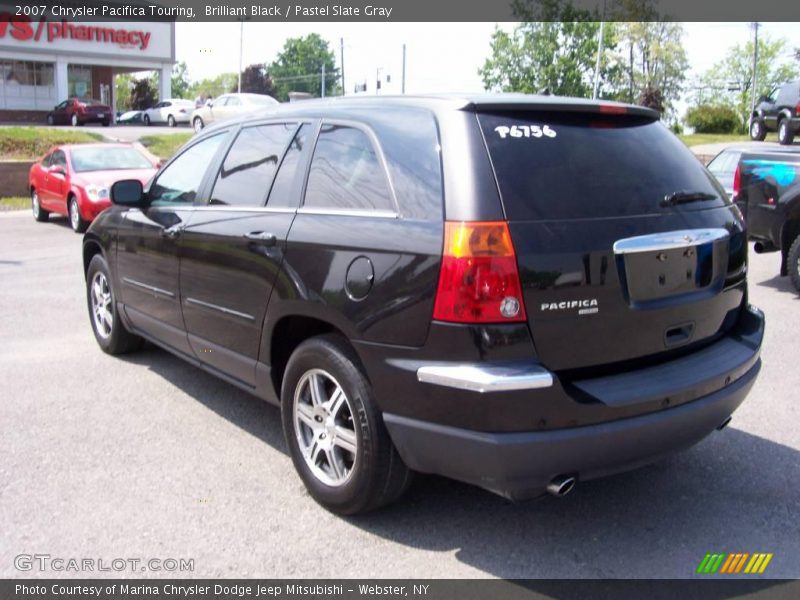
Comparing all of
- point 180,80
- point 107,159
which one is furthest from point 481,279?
point 180,80

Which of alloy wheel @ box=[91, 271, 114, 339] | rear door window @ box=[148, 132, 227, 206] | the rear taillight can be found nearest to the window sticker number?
the rear taillight

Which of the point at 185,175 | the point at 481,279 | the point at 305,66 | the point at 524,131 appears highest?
the point at 305,66

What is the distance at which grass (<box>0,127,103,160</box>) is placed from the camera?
931 inches

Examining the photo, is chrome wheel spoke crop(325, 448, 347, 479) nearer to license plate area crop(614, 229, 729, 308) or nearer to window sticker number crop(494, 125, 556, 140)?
license plate area crop(614, 229, 729, 308)

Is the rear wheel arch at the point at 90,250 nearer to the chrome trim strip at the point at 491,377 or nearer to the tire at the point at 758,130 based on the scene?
the chrome trim strip at the point at 491,377

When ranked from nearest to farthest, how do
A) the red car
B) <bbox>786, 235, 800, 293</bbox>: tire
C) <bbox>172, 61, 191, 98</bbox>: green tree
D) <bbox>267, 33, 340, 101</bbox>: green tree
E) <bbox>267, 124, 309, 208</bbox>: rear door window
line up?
<bbox>267, 124, 309, 208</bbox>: rear door window → <bbox>786, 235, 800, 293</bbox>: tire → the red car → <bbox>267, 33, 340, 101</bbox>: green tree → <bbox>172, 61, 191, 98</bbox>: green tree

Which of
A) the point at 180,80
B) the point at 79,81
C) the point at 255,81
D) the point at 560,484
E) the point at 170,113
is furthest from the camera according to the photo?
the point at 180,80

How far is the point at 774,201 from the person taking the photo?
28.8 ft

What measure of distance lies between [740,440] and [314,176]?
2.83 meters

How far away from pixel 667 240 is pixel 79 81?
50294 millimetres

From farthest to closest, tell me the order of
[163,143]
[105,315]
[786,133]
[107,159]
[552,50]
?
[552,50] < [163,143] < [786,133] < [107,159] < [105,315]

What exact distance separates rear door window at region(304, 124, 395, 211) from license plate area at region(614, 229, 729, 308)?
39.5 inches

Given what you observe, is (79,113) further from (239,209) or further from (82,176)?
(239,209)

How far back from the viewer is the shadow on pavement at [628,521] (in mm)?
3391
